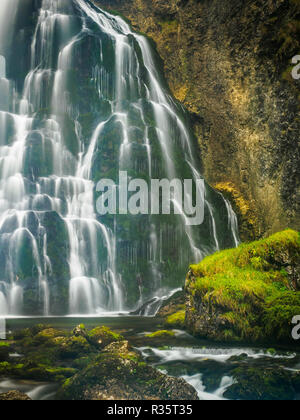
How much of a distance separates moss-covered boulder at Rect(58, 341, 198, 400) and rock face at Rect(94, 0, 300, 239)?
45.4 ft

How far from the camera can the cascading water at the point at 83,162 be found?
1659 cm

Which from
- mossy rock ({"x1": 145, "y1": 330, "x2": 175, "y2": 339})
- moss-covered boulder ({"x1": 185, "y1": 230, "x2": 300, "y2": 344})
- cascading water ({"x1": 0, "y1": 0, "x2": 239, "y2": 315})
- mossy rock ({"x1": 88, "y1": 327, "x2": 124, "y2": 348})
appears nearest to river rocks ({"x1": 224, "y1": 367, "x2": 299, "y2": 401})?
moss-covered boulder ({"x1": 185, "y1": 230, "x2": 300, "y2": 344})

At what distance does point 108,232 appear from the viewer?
60.0 ft

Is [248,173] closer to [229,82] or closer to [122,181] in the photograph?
[229,82]

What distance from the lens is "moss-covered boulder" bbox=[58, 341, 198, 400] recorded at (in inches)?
232

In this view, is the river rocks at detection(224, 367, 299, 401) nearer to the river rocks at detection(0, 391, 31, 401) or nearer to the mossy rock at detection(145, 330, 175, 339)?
the river rocks at detection(0, 391, 31, 401)

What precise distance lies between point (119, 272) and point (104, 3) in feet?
81.9

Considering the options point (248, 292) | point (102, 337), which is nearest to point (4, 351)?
point (102, 337)

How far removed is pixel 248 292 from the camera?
9.88 m

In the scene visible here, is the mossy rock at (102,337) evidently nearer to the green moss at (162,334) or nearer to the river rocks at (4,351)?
the green moss at (162,334)

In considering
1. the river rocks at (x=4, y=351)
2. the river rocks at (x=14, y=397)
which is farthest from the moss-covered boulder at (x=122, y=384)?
the river rocks at (x=4, y=351)

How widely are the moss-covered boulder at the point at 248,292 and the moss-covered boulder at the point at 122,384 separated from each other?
11.1 ft
